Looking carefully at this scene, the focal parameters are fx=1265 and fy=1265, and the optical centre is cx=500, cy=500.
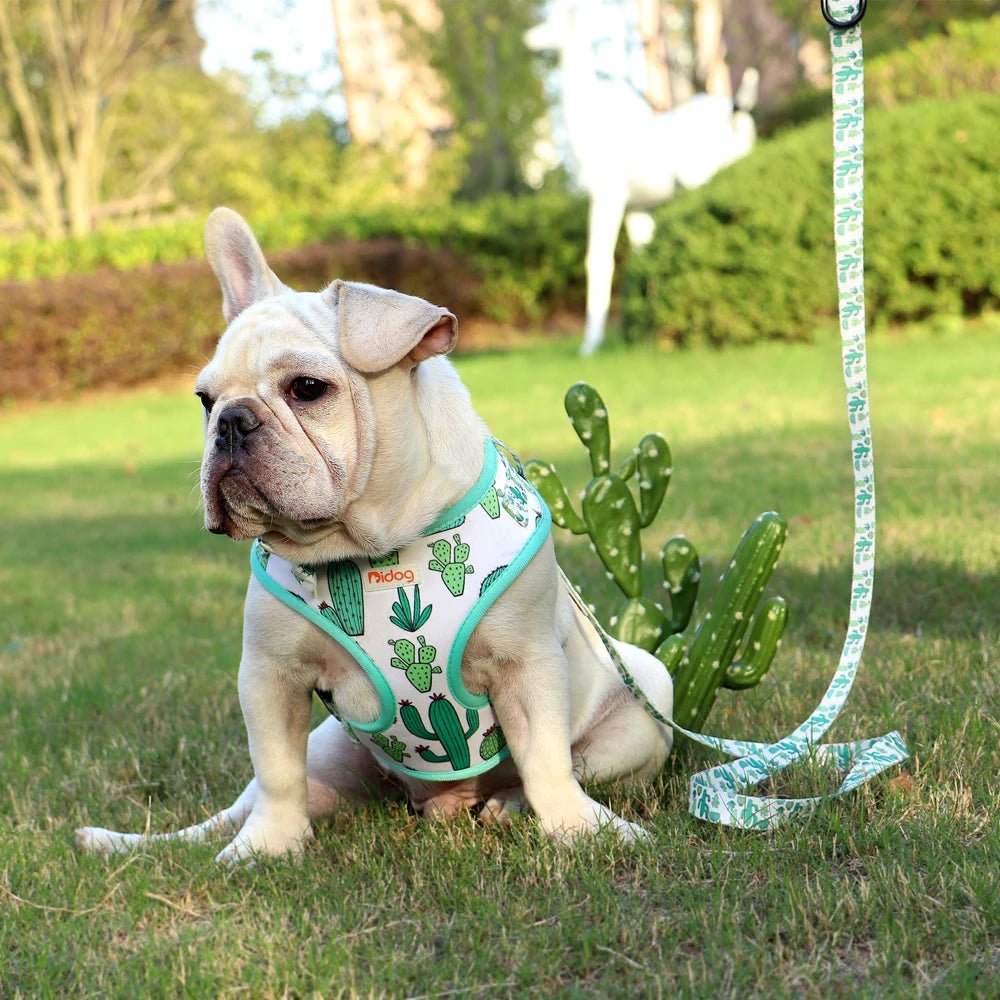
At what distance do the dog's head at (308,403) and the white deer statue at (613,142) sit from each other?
1164cm

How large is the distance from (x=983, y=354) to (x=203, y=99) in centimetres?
1988

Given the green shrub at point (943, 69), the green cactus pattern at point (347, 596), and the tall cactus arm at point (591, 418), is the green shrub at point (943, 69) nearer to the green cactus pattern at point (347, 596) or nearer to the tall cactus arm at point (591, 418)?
the tall cactus arm at point (591, 418)

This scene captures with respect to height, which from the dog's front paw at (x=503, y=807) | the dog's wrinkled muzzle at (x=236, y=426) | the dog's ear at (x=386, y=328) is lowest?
the dog's front paw at (x=503, y=807)

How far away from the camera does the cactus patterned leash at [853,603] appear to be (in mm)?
2846

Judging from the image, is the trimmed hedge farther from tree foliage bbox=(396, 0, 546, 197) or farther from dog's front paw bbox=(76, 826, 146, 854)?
dog's front paw bbox=(76, 826, 146, 854)

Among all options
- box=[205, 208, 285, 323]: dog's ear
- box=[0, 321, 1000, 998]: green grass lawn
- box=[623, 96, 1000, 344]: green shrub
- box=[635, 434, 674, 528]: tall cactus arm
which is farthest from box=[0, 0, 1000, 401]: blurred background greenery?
box=[205, 208, 285, 323]: dog's ear

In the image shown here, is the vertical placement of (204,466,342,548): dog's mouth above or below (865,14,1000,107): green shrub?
below

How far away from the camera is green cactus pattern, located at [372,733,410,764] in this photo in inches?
113

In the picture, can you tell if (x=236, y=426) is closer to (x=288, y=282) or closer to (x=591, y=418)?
(x=591, y=418)

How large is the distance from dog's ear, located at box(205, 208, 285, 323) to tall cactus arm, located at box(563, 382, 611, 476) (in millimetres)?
930

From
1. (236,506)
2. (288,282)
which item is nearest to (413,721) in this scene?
(236,506)

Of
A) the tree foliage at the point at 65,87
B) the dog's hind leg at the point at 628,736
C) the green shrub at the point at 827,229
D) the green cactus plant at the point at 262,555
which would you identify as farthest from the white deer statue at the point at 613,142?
the green cactus plant at the point at 262,555

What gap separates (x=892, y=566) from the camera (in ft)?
16.4

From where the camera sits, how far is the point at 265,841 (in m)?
2.87
